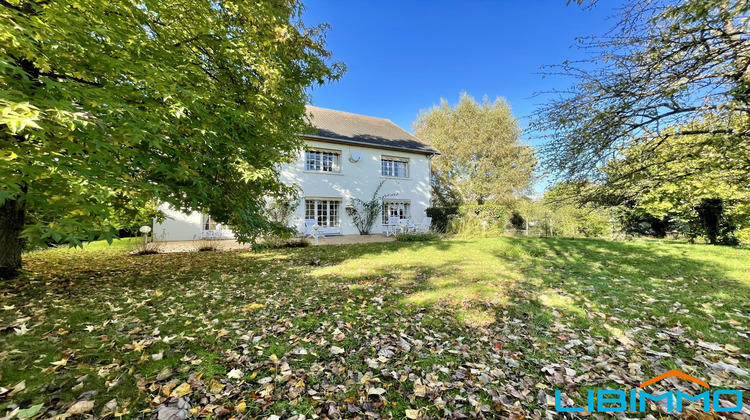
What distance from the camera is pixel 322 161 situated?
49.6ft

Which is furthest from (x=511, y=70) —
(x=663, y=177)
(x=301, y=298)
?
(x=301, y=298)

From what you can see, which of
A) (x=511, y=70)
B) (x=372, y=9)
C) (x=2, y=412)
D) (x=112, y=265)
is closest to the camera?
(x=2, y=412)

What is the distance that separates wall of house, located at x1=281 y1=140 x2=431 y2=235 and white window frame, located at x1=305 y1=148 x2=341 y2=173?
0.22 metres

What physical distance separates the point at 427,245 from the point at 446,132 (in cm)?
1637

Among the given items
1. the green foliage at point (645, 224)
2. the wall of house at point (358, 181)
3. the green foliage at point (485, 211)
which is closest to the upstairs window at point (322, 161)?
the wall of house at point (358, 181)

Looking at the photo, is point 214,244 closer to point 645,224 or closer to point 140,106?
point 140,106

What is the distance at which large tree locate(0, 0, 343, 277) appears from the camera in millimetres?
2652

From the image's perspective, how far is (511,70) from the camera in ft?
38.9

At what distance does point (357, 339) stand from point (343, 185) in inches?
508

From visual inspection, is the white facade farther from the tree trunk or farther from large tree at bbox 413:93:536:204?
the tree trunk

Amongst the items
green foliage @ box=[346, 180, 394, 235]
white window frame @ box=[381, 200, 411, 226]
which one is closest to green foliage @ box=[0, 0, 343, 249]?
green foliage @ box=[346, 180, 394, 235]

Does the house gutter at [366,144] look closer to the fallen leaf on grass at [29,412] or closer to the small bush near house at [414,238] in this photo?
the small bush near house at [414,238]

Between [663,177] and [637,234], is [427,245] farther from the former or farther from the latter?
[637,234]

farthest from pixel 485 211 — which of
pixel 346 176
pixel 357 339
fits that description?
pixel 357 339
